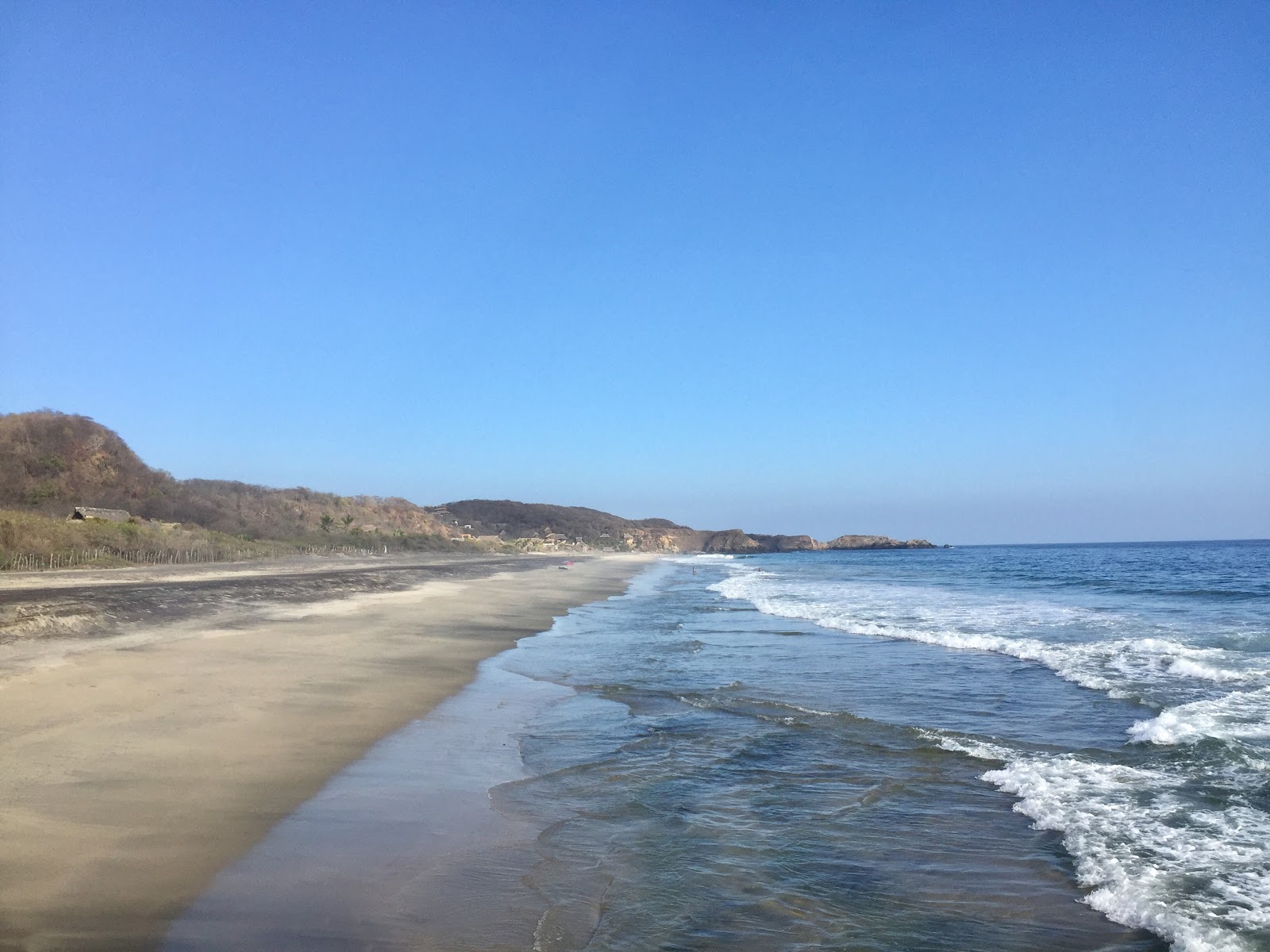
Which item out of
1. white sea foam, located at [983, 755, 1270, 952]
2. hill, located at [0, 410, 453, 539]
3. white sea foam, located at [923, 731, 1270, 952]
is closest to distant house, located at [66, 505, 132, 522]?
hill, located at [0, 410, 453, 539]

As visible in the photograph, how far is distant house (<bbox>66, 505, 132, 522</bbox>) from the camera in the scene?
3778cm

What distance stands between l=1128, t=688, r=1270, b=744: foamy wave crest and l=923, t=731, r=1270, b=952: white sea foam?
4.50 feet

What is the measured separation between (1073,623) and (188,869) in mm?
20377

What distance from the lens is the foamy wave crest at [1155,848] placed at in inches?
170

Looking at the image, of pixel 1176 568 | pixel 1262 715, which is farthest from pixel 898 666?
pixel 1176 568

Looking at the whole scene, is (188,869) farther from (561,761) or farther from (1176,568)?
(1176,568)

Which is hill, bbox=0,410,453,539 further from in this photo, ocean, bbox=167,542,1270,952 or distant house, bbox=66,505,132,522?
ocean, bbox=167,542,1270,952

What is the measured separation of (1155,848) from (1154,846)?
30mm

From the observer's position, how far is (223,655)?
11.3 metres

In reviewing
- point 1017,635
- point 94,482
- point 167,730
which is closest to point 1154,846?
point 167,730

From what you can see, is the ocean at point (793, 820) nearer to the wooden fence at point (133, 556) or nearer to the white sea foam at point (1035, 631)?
the white sea foam at point (1035, 631)

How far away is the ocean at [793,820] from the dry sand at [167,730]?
1.30 feet

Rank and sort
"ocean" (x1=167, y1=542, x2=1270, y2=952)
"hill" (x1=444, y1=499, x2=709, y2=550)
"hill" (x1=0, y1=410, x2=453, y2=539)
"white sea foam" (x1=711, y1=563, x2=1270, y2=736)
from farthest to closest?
"hill" (x1=444, y1=499, x2=709, y2=550), "hill" (x1=0, y1=410, x2=453, y2=539), "white sea foam" (x1=711, y1=563, x2=1270, y2=736), "ocean" (x1=167, y1=542, x2=1270, y2=952)

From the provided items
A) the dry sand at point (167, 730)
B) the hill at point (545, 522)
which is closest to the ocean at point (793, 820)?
the dry sand at point (167, 730)
